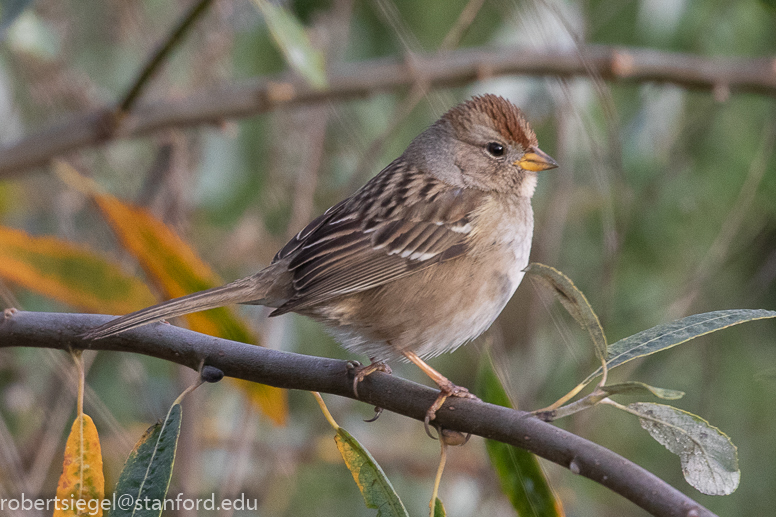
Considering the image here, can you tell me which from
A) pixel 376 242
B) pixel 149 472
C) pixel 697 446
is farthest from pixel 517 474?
pixel 376 242

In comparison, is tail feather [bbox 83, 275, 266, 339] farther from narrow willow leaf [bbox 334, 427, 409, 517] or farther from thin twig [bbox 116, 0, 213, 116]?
thin twig [bbox 116, 0, 213, 116]

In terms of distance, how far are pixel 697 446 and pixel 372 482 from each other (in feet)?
1.99

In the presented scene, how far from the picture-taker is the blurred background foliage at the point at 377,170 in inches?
149

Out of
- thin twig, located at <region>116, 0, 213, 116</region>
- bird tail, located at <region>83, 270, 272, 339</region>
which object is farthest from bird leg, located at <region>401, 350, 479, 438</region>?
thin twig, located at <region>116, 0, 213, 116</region>

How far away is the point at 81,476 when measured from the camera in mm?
1643

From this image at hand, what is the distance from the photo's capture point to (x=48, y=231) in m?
4.29

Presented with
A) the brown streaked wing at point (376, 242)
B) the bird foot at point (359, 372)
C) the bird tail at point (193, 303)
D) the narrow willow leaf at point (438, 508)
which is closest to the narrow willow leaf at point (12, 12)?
the bird tail at point (193, 303)

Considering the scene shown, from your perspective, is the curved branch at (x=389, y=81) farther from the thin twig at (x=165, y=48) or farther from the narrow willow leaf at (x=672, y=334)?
the narrow willow leaf at (x=672, y=334)

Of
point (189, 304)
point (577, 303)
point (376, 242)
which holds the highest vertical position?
point (376, 242)

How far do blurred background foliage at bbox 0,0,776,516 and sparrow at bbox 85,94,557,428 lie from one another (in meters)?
0.70

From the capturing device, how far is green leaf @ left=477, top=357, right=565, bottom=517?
1.68 meters

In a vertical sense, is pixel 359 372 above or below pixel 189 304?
below

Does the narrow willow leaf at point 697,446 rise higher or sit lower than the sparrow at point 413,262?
lower

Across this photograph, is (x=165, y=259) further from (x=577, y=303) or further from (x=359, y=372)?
(x=577, y=303)
